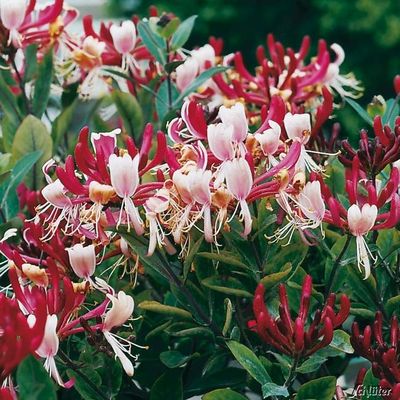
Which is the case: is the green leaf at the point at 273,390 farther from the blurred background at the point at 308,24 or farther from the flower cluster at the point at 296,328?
the blurred background at the point at 308,24

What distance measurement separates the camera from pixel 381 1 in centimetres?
840

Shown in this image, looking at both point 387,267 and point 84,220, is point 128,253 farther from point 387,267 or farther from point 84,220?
point 387,267

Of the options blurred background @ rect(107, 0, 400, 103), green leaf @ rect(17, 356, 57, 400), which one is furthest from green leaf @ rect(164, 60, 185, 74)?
blurred background @ rect(107, 0, 400, 103)

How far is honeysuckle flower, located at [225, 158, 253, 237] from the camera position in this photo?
972 mm

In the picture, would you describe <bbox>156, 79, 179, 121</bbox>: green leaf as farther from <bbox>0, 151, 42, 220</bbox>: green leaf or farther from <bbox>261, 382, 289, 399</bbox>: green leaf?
<bbox>261, 382, 289, 399</bbox>: green leaf

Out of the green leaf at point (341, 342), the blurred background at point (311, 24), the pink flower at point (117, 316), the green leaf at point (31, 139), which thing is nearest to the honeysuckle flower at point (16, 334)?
the pink flower at point (117, 316)

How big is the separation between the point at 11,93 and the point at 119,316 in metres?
0.68

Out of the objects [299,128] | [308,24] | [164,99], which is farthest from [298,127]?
[308,24]

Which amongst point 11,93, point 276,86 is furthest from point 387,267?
point 11,93

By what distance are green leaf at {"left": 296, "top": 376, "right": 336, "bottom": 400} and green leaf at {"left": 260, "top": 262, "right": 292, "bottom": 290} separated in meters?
0.12

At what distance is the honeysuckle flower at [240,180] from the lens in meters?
0.97

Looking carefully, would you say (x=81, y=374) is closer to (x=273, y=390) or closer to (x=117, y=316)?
(x=117, y=316)

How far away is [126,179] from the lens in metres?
0.97

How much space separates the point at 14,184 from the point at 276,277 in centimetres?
42
